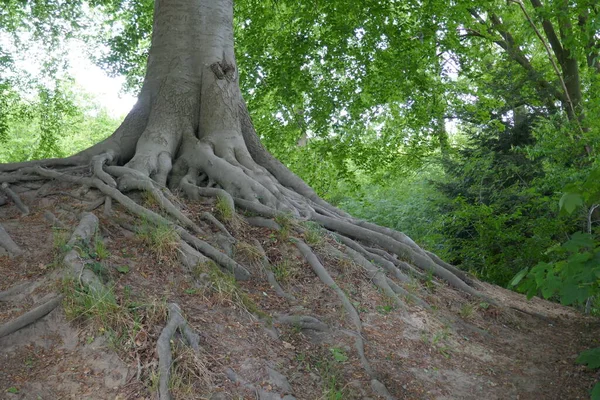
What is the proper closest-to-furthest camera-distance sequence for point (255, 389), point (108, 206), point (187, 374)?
point (187, 374) < point (255, 389) < point (108, 206)

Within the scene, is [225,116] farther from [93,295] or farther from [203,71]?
[93,295]

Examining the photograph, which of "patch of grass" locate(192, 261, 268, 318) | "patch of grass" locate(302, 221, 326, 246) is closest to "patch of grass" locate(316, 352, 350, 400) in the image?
"patch of grass" locate(192, 261, 268, 318)

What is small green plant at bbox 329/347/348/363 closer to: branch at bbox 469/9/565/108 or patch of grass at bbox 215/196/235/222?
patch of grass at bbox 215/196/235/222

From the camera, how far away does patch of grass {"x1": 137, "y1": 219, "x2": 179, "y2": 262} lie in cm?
489

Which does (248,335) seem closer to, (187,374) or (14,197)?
(187,374)

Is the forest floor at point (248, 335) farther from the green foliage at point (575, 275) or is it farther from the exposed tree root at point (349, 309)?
the green foliage at point (575, 275)

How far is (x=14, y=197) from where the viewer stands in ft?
19.0

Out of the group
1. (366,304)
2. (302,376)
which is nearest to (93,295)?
(302,376)

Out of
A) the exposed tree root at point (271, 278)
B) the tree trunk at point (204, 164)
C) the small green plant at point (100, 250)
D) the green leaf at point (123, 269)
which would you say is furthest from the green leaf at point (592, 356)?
the small green plant at point (100, 250)

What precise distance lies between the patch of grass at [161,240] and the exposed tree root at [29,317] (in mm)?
1036

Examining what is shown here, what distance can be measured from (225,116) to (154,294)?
3.53 meters

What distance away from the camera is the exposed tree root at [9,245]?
4754 mm

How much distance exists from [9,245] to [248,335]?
7.62 feet

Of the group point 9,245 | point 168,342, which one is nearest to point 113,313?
point 168,342
